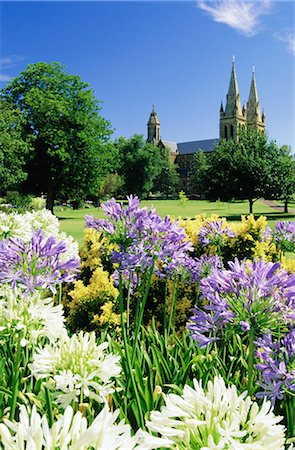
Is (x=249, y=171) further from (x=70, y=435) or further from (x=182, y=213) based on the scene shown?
(x=70, y=435)

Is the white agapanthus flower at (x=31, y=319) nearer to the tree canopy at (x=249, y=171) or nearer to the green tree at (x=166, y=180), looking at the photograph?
the tree canopy at (x=249, y=171)

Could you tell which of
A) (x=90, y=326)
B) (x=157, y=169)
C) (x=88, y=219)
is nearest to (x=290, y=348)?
(x=88, y=219)

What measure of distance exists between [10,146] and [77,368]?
3209 cm

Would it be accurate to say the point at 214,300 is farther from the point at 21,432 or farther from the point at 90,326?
the point at 90,326

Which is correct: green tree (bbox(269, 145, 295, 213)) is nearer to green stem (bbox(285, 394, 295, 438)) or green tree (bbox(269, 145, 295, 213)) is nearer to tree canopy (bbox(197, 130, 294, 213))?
tree canopy (bbox(197, 130, 294, 213))

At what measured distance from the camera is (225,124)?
130 meters

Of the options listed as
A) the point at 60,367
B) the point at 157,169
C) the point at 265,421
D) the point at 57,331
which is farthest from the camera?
the point at 157,169

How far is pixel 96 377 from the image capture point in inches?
78.4

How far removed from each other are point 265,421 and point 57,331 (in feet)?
4.63

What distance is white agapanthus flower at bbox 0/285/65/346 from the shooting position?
7.77 feet

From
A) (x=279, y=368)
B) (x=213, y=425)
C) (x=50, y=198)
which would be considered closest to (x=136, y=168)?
(x=50, y=198)

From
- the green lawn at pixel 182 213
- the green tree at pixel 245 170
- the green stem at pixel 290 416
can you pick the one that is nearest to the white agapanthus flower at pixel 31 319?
the green stem at pixel 290 416

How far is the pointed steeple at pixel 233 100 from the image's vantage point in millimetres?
123875

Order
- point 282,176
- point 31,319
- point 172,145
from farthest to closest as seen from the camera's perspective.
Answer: point 172,145
point 282,176
point 31,319
